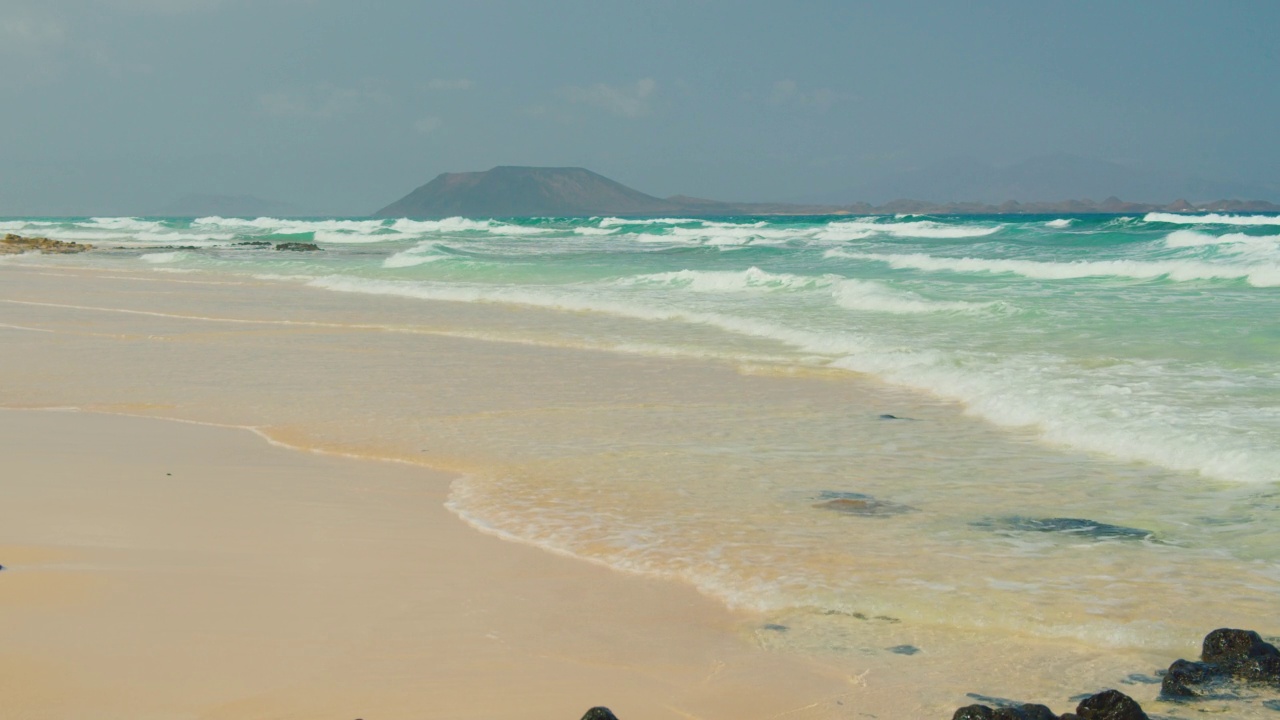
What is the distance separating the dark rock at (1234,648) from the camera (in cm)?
333

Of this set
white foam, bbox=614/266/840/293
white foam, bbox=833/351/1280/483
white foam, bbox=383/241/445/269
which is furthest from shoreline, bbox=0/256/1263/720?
white foam, bbox=383/241/445/269

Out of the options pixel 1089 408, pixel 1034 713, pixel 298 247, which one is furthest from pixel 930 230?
pixel 1034 713

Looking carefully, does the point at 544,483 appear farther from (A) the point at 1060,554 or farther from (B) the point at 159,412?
(B) the point at 159,412

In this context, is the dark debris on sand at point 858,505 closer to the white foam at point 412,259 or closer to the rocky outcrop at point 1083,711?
the rocky outcrop at point 1083,711

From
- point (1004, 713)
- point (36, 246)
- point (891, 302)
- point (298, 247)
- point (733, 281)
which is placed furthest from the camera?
point (298, 247)

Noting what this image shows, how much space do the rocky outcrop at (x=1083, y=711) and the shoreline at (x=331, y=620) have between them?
47cm

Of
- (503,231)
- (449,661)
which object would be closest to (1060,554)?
(449,661)

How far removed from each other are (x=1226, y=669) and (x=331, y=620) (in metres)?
2.76

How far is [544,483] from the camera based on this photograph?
6.05 metres

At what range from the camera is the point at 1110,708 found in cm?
292

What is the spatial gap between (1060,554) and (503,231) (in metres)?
67.3

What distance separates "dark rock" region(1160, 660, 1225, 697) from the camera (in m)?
3.25

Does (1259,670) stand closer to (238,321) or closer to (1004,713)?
(1004,713)

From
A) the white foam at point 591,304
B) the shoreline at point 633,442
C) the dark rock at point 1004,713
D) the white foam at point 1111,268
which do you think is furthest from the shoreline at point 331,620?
the white foam at point 1111,268
